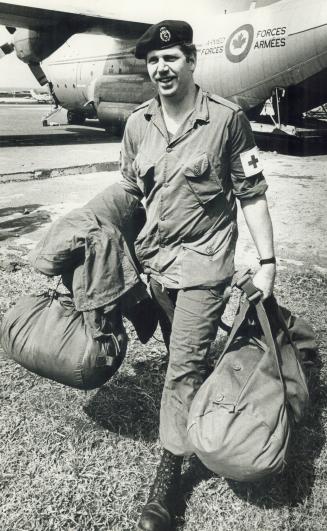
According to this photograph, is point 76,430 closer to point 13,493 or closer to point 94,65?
point 13,493

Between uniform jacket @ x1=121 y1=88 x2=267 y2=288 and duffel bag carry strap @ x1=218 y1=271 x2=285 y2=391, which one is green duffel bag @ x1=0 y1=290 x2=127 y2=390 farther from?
duffel bag carry strap @ x1=218 y1=271 x2=285 y2=391

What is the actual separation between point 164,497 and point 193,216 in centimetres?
127

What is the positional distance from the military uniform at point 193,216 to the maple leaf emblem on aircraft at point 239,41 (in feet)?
34.7

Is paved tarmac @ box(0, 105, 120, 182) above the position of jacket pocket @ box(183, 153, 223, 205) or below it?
below

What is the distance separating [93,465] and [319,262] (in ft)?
11.5

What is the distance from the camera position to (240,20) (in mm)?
11492

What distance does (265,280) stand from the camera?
6.60ft

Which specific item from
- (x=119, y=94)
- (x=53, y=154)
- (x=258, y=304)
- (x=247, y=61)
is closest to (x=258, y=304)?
(x=258, y=304)

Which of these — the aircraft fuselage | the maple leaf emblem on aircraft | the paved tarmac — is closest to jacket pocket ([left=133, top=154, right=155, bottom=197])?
the paved tarmac

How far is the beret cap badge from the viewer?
6.37ft

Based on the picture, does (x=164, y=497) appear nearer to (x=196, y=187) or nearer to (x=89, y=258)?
(x=89, y=258)

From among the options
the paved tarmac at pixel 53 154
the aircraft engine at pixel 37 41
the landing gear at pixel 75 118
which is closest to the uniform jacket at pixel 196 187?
the paved tarmac at pixel 53 154

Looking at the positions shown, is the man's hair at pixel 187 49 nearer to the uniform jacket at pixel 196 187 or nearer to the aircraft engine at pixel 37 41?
the uniform jacket at pixel 196 187

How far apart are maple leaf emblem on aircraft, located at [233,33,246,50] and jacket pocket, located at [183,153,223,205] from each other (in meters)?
10.8
